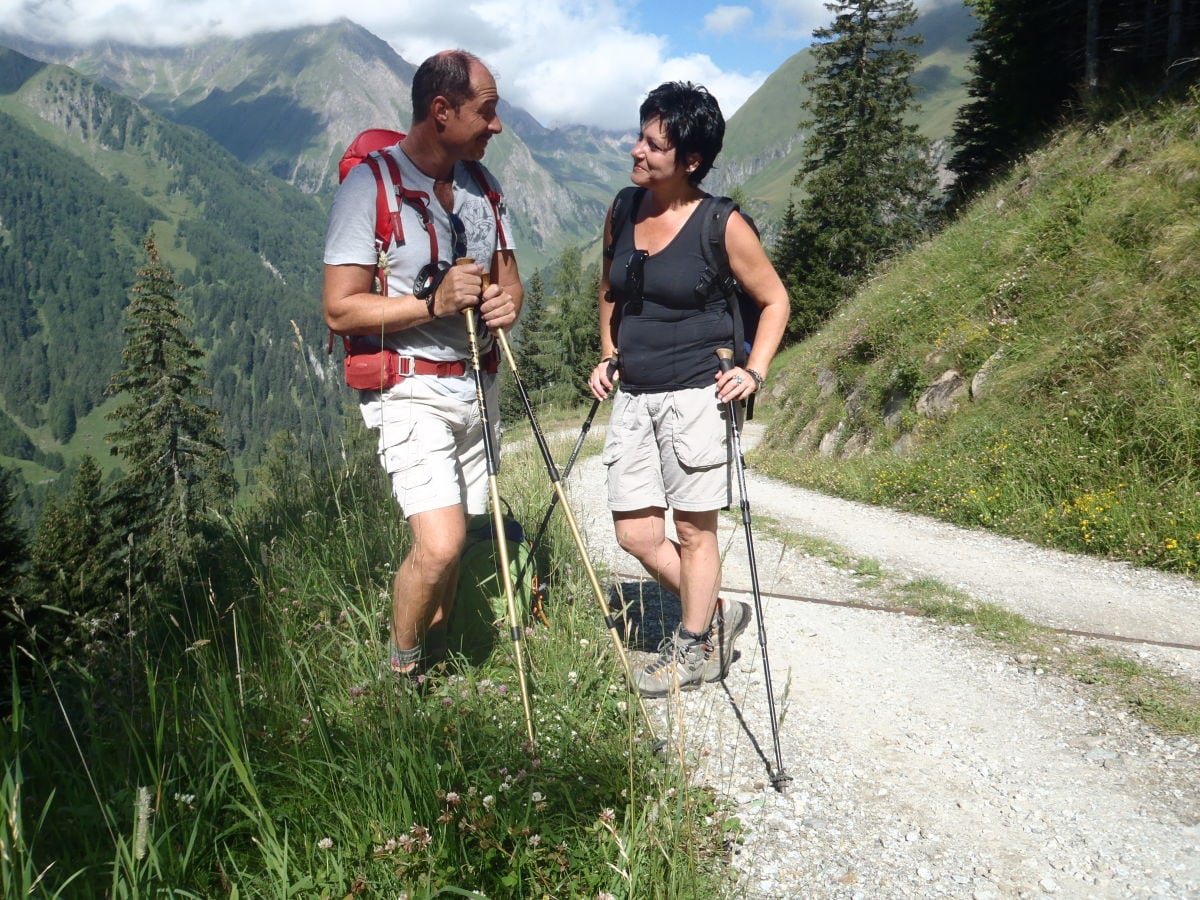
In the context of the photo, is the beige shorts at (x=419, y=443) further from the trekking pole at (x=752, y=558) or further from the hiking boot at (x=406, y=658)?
the trekking pole at (x=752, y=558)

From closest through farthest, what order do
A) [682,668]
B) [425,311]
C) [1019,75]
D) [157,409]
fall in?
[425,311], [682,668], [1019,75], [157,409]

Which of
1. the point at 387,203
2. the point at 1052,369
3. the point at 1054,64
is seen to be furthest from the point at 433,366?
the point at 1054,64

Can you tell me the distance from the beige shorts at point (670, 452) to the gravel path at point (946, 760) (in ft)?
1.85

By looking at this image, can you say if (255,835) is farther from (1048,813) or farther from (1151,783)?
(1151,783)

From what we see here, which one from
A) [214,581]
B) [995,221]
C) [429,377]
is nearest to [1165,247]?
[995,221]

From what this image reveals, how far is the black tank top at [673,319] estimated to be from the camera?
3.71 metres

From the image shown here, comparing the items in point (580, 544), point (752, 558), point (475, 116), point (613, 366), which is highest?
point (475, 116)

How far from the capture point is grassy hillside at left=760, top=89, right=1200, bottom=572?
7016 mm

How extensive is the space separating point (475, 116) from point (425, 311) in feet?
2.90

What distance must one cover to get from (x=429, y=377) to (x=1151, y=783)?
10.7ft

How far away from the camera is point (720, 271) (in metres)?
3.71

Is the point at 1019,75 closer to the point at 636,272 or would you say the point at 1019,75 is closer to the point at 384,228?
the point at 636,272

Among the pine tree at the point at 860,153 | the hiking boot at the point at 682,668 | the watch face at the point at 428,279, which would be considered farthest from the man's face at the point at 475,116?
the pine tree at the point at 860,153

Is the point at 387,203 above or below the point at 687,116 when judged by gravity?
below
